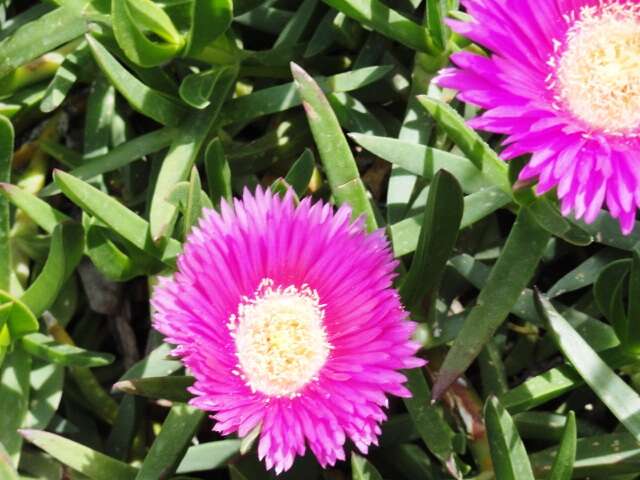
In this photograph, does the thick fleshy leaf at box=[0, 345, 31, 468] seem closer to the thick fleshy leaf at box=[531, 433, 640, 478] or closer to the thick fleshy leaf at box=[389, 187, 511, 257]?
the thick fleshy leaf at box=[389, 187, 511, 257]

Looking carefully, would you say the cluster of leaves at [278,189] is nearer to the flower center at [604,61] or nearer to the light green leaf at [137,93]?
the light green leaf at [137,93]

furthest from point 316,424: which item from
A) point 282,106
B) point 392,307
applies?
point 282,106

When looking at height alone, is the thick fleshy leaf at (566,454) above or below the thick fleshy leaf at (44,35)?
below

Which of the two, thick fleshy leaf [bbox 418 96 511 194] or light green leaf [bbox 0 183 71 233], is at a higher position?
thick fleshy leaf [bbox 418 96 511 194]

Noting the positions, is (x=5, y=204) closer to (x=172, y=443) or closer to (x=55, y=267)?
(x=55, y=267)

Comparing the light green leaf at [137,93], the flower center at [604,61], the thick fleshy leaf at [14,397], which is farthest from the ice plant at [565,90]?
the thick fleshy leaf at [14,397]

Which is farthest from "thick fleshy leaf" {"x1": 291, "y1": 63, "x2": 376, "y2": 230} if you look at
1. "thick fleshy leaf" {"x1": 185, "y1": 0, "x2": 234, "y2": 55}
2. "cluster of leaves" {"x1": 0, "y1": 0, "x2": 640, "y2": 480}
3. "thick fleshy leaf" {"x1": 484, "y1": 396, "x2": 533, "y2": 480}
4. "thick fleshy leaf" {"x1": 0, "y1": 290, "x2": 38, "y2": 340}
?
"thick fleshy leaf" {"x1": 0, "y1": 290, "x2": 38, "y2": 340}

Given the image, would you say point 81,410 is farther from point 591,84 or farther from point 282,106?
point 591,84
